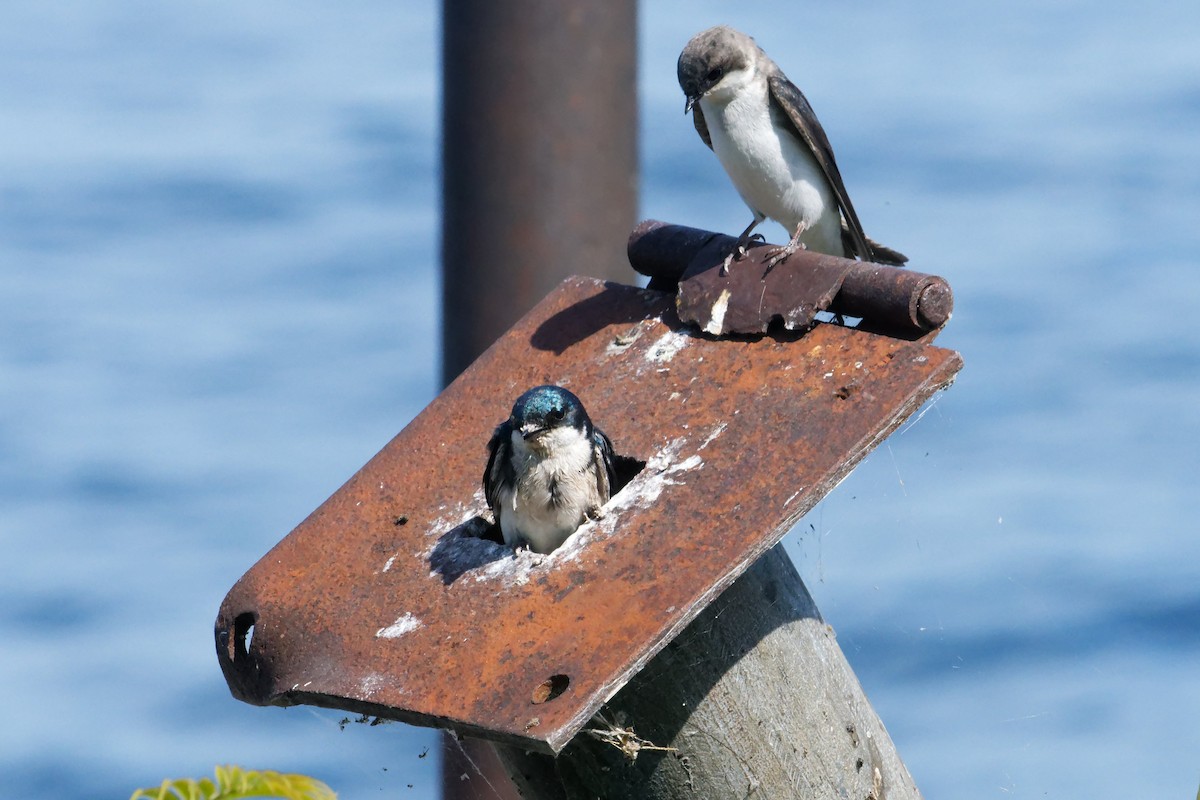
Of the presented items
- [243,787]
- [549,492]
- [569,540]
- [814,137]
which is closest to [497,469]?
[549,492]

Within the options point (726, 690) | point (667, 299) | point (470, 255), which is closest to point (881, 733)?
point (726, 690)

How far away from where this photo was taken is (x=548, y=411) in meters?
4.00

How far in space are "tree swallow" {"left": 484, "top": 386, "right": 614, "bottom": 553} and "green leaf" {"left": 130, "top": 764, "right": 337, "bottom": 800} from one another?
0.69 meters

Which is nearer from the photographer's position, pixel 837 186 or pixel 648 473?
pixel 648 473

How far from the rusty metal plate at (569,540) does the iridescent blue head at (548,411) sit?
15 cm

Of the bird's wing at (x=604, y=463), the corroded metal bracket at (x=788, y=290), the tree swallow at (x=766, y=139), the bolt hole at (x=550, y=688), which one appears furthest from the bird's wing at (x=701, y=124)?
the bolt hole at (x=550, y=688)

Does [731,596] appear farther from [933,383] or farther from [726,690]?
[933,383]

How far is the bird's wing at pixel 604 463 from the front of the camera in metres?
4.04

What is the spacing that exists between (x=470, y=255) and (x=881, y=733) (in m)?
2.56

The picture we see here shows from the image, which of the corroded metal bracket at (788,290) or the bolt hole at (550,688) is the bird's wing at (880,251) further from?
the bolt hole at (550,688)

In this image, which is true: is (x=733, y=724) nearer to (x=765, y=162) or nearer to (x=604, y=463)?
(x=604, y=463)

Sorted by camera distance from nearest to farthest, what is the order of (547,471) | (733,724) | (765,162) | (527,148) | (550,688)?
(550,688), (733,724), (547,471), (765,162), (527,148)

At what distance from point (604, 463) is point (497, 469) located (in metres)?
0.24

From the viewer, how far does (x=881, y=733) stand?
4102mm
